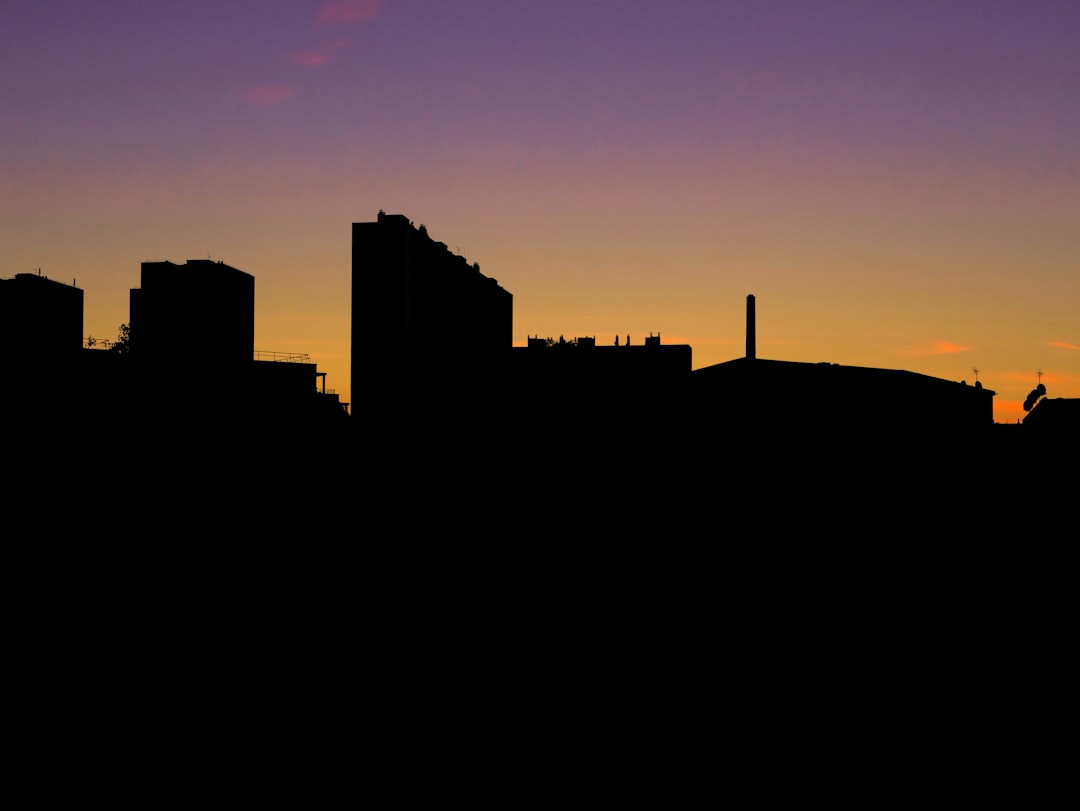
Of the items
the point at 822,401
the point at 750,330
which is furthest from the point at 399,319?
the point at 750,330

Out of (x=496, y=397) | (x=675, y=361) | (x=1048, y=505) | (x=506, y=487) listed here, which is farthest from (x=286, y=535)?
(x=675, y=361)

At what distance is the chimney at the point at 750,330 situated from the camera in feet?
162

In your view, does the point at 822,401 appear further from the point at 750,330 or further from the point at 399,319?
the point at 399,319

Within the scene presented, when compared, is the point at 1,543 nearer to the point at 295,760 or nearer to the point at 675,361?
the point at 295,760

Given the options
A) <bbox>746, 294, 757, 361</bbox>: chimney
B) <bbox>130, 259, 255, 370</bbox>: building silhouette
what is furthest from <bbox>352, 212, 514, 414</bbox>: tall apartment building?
<bbox>130, 259, 255, 370</bbox>: building silhouette

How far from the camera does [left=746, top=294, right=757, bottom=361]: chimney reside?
49.3 metres

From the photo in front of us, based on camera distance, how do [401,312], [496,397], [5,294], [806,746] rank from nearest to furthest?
[806,746], [401,312], [496,397], [5,294]

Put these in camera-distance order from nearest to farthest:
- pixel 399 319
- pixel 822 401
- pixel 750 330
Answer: pixel 399 319
pixel 822 401
pixel 750 330

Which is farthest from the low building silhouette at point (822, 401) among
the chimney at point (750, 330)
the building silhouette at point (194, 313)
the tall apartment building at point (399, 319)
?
the building silhouette at point (194, 313)

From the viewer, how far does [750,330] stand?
49.5 metres

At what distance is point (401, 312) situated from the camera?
35.2 metres

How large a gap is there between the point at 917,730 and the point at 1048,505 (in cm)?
2027

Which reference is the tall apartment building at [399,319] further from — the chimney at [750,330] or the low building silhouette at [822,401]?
the chimney at [750,330]

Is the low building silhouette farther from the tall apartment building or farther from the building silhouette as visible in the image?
the building silhouette
